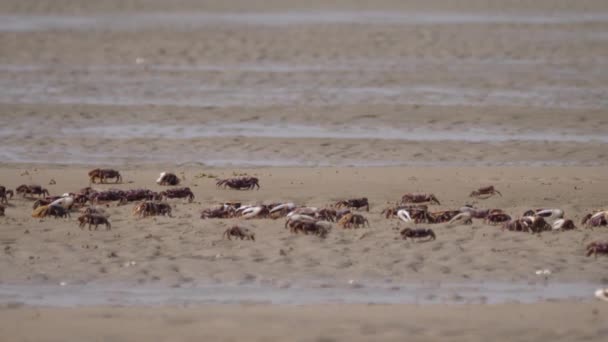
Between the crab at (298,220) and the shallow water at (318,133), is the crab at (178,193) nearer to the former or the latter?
the crab at (298,220)

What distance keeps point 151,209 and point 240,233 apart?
138 cm

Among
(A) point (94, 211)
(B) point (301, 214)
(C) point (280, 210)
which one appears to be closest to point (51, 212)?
(A) point (94, 211)

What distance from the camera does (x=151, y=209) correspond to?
11969mm

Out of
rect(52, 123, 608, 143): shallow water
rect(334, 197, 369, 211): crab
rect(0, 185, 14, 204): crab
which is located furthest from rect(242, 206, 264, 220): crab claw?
rect(52, 123, 608, 143): shallow water

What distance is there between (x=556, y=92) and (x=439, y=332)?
14922 millimetres

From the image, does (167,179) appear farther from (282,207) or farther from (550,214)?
(550,214)

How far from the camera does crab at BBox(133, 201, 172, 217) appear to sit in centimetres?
1192

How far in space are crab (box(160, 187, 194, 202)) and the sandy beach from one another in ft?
0.32

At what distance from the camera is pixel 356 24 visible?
3431cm

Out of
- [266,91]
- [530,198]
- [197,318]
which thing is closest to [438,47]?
[266,91]

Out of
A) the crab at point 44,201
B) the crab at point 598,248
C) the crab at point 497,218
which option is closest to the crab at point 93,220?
the crab at point 44,201

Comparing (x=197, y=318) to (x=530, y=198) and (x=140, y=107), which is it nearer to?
(x=530, y=198)

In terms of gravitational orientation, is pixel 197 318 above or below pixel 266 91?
below

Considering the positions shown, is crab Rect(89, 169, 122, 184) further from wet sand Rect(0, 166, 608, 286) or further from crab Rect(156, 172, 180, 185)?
crab Rect(156, 172, 180, 185)
